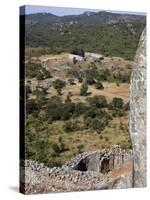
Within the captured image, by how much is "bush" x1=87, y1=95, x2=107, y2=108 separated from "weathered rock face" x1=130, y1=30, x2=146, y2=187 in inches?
17.8

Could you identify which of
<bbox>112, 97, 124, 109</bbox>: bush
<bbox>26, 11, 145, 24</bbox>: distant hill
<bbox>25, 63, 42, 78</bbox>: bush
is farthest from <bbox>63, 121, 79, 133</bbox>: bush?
<bbox>26, 11, 145, 24</bbox>: distant hill

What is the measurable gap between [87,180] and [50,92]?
1294 mm

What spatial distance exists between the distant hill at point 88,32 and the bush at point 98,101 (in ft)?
2.02

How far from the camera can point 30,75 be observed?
8844 millimetres

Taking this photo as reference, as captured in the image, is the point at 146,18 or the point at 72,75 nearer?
the point at 72,75

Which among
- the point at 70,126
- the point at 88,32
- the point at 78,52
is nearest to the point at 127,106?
the point at 70,126

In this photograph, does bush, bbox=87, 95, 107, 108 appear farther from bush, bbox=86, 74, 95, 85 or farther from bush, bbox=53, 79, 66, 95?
bush, bbox=53, 79, 66, 95

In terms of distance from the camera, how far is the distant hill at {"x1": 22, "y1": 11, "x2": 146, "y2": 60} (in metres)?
8.98

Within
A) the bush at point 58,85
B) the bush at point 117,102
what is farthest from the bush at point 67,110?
the bush at point 117,102

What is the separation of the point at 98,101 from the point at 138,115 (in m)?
0.66

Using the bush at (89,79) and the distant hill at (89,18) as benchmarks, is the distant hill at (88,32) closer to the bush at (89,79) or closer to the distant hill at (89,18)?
the distant hill at (89,18)

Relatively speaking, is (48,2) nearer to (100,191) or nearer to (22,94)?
(22,94)

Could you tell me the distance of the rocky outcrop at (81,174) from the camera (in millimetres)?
8844

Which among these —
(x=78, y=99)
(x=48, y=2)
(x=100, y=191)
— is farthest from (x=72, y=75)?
(x=100, y=191)
